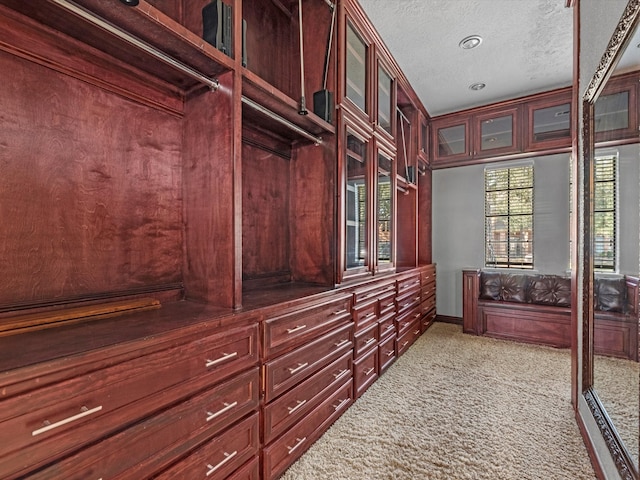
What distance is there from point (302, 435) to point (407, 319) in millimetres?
2058

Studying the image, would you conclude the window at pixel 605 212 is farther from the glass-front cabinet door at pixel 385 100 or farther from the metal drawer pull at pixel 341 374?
the glass-front cabinet door at pixel 385 100

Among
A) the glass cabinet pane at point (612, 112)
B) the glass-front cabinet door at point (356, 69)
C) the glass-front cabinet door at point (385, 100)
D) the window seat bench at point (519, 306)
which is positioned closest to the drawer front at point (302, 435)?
the glass cabinet pane at point (612, 112)

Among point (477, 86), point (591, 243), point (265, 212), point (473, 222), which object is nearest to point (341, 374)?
point (265, 212)

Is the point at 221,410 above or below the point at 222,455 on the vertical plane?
above

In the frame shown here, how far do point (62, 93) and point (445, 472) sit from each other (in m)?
2.58

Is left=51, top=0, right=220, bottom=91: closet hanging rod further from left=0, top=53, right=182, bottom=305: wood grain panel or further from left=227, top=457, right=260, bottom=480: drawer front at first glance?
left=227, top=457, right=260, bottom=480: drawer front

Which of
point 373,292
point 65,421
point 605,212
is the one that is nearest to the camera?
point 65,421

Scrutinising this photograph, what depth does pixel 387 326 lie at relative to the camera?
3.00 m

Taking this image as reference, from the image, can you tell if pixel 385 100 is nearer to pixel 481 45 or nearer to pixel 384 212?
pixel 481 45

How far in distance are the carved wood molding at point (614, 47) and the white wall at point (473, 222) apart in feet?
9.26

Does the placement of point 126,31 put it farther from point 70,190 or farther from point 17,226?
point 17,226

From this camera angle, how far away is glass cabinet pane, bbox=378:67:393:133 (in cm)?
306

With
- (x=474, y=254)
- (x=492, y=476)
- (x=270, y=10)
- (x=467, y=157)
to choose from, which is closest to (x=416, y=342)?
(x=474, y=254)

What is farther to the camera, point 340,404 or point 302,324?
point 340,404
